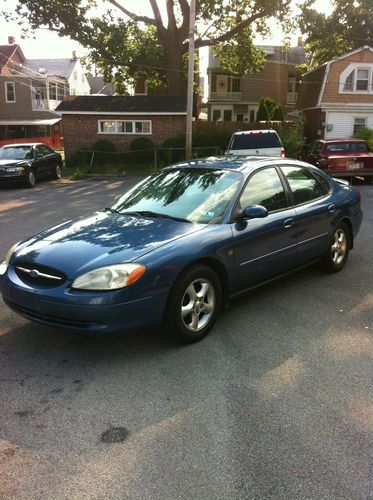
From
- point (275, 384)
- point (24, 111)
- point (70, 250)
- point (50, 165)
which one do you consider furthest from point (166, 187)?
point (24, 111)

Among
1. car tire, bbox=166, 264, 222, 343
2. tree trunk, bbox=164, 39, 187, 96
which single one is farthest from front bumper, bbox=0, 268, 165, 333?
tree trunk, bbox=164, 39, 187, 96

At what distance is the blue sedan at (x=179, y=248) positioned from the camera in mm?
3744

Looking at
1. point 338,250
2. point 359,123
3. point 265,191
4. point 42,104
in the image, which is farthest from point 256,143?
point 42,104

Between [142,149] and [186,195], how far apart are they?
20716 mm

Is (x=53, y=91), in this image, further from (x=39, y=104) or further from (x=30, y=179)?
(x=30, y=179)

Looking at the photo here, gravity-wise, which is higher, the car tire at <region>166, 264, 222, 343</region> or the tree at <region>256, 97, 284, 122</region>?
the tree at <region>256, 97, 284, 122</region>

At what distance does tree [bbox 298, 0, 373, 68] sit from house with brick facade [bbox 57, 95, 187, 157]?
9416 mm

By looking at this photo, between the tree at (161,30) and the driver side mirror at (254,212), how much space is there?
26.3m

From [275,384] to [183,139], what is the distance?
2209 centimetres

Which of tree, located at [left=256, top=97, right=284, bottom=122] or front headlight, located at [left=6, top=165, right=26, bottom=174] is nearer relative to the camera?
front headlight, located at [left=6, top=165, right=26, bottom=174]

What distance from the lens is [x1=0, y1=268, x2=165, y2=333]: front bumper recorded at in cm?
365

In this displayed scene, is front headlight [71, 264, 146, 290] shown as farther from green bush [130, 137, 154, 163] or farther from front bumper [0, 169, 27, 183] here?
green bush [130, 137, 154, 163]

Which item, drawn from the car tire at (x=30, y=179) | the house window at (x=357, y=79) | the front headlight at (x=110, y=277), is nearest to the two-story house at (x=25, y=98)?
the house window at (x=357, y=79)

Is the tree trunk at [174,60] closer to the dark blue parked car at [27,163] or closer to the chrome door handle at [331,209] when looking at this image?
the dark blue parked car at [27,163]
